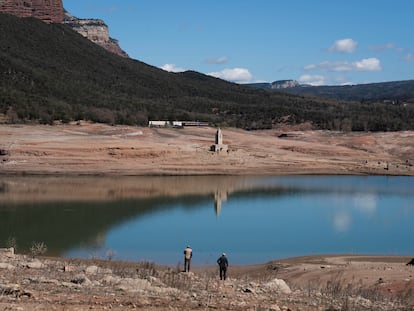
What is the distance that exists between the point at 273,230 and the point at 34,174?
1023 inches

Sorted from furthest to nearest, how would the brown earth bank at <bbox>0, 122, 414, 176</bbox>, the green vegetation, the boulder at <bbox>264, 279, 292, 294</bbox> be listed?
the green vegetation, the brown earth bank at <bbox>0, 122, 414, 176</bbox>, the boulder at <bbox>264, 279, 292, 294</bbox>

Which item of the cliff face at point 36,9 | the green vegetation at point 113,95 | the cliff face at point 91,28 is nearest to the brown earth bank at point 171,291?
the green vegetation at point 113,95

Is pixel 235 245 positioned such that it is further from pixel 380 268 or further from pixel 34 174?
pixel 34 174

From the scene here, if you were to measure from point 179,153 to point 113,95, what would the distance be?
34.1 meters

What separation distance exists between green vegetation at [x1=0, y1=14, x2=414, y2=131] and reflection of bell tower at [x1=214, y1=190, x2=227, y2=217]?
85.7 ft

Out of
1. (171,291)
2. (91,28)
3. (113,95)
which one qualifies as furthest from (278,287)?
(91,28)

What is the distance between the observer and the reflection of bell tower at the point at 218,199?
1334 inches

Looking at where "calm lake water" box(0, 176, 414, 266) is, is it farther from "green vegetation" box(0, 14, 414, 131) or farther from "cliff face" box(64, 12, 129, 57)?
"cliff face" box(64, 12, 129, 57)

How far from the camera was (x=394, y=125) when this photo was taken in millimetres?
83125

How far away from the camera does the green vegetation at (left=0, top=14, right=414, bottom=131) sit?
69938 mm

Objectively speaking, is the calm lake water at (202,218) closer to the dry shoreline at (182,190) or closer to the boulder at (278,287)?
the dry shoreline at (182,190)

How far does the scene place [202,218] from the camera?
30.6m

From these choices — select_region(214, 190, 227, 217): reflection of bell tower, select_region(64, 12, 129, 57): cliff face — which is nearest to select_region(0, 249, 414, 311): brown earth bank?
select_region(214, 190, 227, 217): reflection of bell tower

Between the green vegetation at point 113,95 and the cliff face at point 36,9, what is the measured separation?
151 inches
